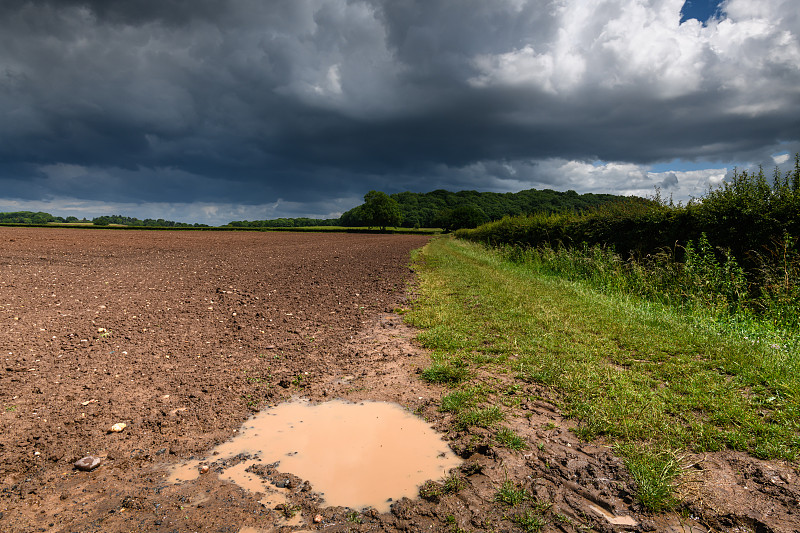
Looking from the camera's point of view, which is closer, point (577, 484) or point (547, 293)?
point (577, 484)

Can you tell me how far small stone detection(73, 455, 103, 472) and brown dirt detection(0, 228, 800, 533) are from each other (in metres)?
0.06

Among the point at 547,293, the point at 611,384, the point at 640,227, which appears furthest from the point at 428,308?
the point at 640,227

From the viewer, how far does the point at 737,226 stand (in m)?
8.86

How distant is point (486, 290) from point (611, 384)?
235 inches

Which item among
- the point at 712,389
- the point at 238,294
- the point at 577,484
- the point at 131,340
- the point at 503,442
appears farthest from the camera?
the point at 238,294

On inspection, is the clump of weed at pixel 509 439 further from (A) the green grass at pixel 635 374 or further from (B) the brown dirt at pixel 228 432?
(A) the green grass at pixel 635 374

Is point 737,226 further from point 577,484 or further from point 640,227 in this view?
point 577,484

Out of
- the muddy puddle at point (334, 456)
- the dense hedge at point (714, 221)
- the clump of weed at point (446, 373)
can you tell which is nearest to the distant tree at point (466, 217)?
the dense hedge at point (714, 221)

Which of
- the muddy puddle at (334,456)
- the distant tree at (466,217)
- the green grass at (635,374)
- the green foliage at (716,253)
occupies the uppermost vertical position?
the distant tree at (466,217)

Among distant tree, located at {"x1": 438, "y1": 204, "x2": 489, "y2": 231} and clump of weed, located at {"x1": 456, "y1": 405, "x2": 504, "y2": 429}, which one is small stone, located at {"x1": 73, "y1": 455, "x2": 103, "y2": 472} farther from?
distant tree, located at {"x1": 438, "y1": 204, "x2": 489, "y2": 231}

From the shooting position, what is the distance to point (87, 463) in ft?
10.5

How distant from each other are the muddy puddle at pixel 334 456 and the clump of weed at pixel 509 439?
0.45 metres

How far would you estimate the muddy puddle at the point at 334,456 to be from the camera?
2975 millimetres

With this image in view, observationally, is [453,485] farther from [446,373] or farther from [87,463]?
[87,463]
